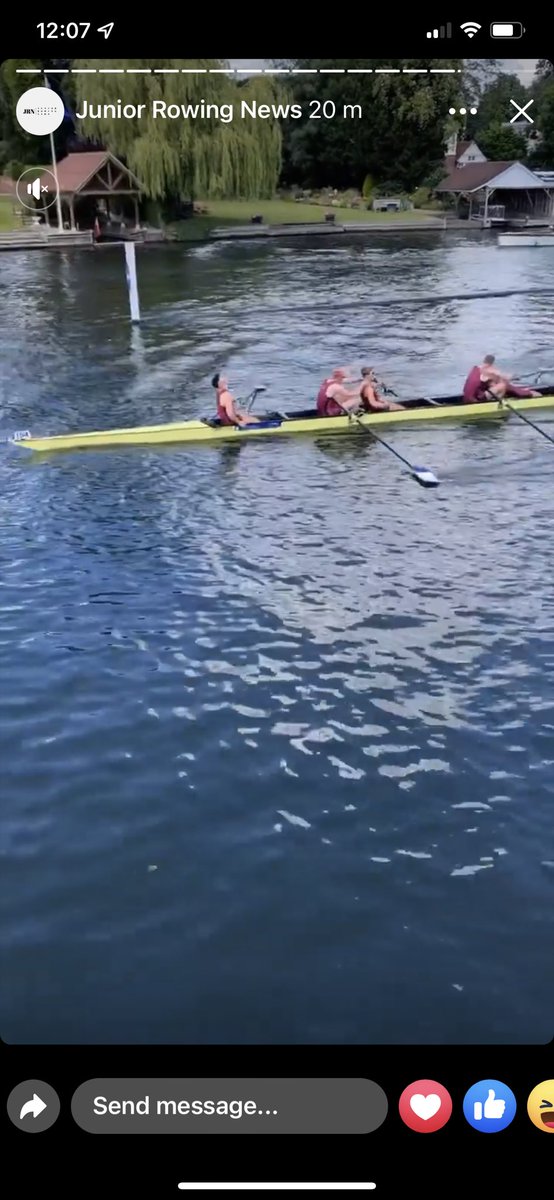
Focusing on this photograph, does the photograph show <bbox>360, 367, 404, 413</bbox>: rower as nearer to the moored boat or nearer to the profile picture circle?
the profile picture circle

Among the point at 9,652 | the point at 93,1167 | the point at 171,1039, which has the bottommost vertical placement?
the point at 171,1039

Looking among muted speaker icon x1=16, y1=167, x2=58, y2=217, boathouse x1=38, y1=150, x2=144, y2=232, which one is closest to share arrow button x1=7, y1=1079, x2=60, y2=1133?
muted speaker icon x1=16, y1=167, x2=58, y2=217

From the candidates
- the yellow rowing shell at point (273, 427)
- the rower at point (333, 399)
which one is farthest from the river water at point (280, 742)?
the rower at point (333, 399)

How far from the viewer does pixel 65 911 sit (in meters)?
9.30

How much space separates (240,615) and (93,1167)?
11.9 metres

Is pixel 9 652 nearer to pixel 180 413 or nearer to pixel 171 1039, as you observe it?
pixel 171 1039

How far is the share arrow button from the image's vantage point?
3.49 metres

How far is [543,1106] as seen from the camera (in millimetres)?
3549

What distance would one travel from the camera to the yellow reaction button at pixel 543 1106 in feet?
11.6

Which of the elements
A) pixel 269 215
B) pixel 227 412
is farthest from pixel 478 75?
pixel 269 215

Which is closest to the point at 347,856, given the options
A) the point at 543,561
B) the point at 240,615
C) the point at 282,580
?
the point at 240,615

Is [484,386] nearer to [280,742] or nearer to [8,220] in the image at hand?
[280,742]

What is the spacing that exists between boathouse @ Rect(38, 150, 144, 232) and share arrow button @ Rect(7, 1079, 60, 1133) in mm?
43741
